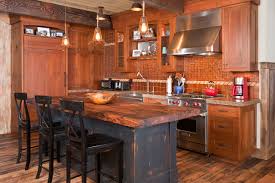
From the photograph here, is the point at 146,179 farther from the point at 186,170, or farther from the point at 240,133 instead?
the point at 240,133

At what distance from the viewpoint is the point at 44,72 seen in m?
5.59

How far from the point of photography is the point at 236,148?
3787 mm

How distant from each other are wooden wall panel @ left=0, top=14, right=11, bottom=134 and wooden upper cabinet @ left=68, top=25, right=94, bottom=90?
1.30 meters

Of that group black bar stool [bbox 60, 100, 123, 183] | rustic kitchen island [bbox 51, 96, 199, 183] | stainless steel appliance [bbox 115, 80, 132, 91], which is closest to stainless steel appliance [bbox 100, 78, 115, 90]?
stainless steel appliance [bbox 115, 80, 132, 91]

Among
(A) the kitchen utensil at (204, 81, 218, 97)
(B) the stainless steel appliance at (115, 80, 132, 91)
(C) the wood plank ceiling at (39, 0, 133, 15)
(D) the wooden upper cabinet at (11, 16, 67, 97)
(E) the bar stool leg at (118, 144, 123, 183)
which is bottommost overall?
(E) the bar stool leg at (118, 144, 123, 183)

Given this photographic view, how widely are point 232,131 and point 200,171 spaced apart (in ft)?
2.62

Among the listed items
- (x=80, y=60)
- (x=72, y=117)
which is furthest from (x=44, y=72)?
(x=72, y=117)

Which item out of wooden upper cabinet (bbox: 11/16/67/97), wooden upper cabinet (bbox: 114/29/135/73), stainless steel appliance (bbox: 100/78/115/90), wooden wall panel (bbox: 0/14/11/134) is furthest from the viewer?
stainless steel appliance (bbox: 100/78/115/90)

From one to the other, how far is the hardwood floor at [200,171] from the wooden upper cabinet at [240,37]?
1.44 metres

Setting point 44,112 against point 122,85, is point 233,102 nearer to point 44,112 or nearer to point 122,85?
point 44,112

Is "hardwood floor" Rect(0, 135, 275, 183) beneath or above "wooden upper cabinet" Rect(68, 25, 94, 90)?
beneath

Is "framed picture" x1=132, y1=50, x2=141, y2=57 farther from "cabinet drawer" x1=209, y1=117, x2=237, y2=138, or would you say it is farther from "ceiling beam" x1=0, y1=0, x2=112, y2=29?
"cabinet drawer" x1=209, y1=117, x2=237, y2=138

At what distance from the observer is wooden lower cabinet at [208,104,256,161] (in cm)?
377

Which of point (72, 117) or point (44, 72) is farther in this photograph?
point (44, 72)
